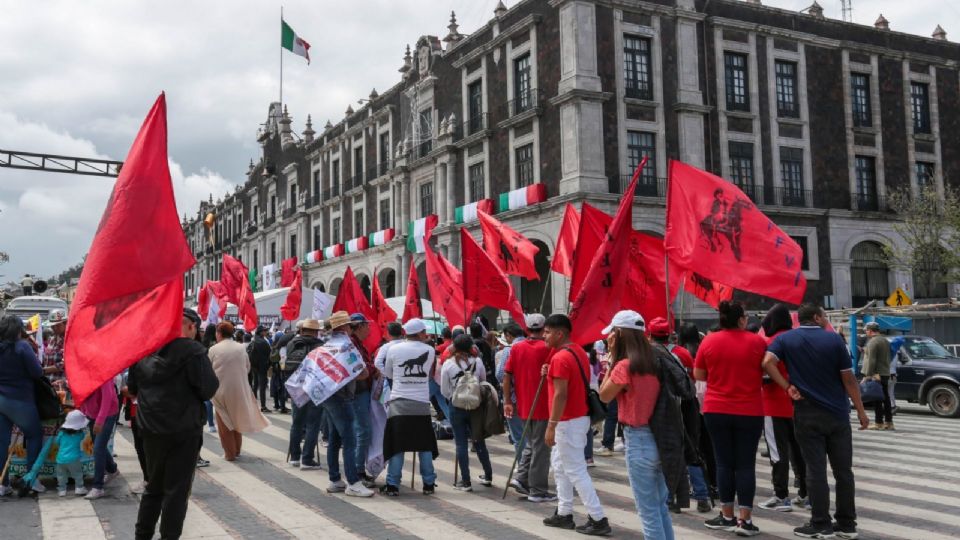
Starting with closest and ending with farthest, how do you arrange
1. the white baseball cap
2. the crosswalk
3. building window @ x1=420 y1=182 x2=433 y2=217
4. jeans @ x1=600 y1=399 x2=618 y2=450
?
the white baseball cap, the crosswalk, jeans @ x1=600 y1=399 x2=618 y2=450, building window @ x1=420 y1=182 x2=433 y2=217

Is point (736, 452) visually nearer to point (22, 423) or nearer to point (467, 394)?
point (467, 394)

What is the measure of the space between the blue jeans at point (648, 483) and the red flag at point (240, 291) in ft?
53.8

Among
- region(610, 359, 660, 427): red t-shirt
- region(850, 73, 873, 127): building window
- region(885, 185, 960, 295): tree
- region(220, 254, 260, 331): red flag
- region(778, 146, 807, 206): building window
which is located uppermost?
region(850, 73, 873, 127): building window

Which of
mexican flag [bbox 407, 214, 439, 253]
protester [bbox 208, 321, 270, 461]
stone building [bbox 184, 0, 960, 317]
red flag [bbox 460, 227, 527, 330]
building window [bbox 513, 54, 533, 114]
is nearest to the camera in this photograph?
protester [bbox 208, 321, 270, 461]

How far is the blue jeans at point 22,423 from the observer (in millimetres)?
7410

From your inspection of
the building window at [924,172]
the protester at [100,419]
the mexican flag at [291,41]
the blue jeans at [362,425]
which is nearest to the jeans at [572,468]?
the blue jeans at [362,425]

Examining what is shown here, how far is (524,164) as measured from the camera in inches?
1145

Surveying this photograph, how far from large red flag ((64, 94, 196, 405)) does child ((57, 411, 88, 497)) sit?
10.2 feet

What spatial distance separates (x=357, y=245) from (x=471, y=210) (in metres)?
11.3

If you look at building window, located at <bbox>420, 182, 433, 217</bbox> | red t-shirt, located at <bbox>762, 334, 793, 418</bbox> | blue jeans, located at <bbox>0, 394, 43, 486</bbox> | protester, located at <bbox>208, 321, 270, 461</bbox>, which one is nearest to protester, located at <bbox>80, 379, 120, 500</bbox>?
blue jeans, located at <bbox>0, 394, 43, 486</bbox>

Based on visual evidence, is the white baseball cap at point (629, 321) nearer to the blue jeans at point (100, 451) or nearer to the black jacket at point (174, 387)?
the black jacket at point (174, 387)

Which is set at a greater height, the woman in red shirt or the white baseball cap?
the white baseball cap

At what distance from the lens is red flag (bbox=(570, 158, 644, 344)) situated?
24.6ft

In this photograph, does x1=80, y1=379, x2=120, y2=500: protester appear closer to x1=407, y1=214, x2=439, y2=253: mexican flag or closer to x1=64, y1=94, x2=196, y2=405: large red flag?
x1=64, y1=94, x2=196, y2=405: large red flag
